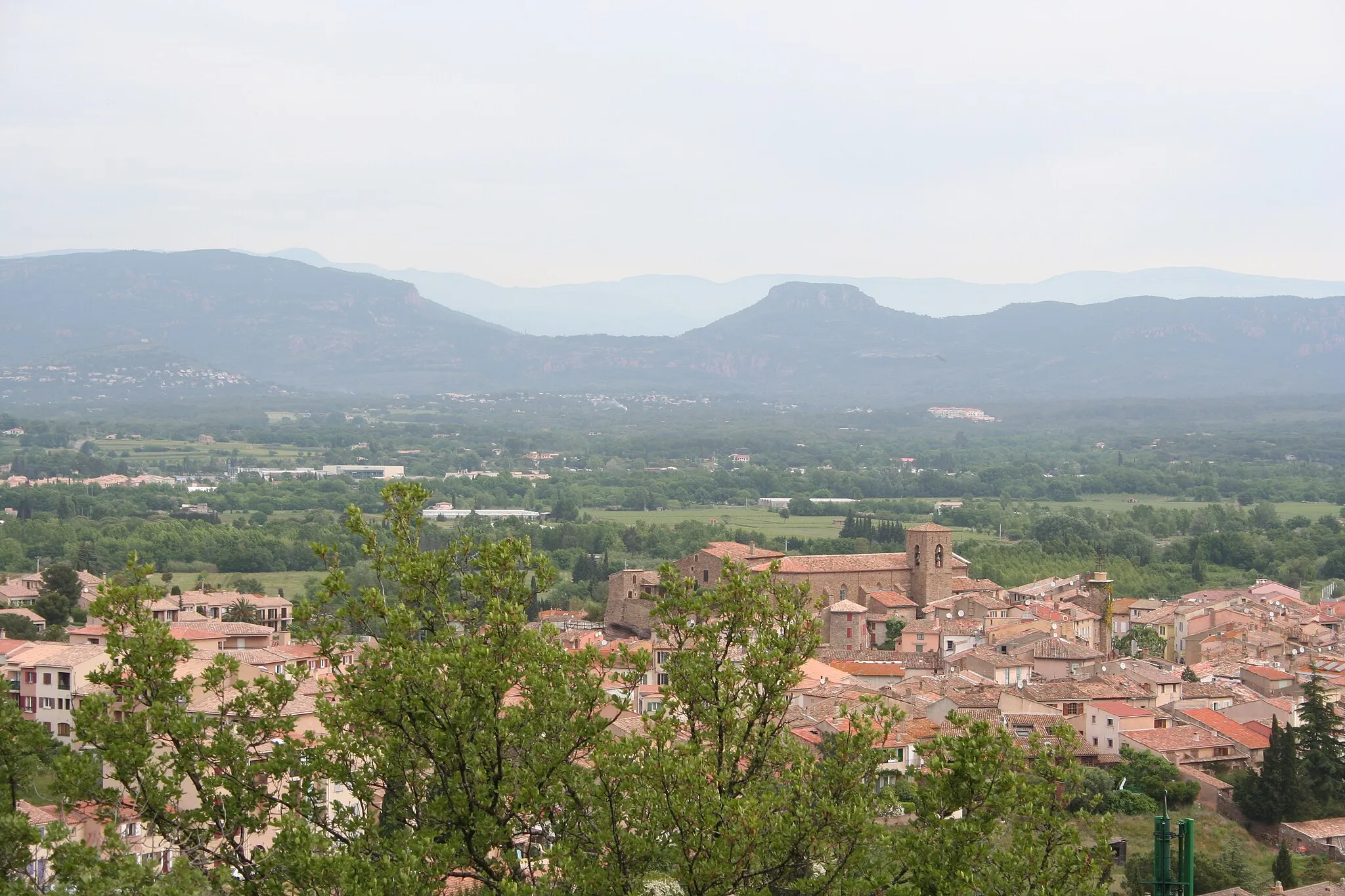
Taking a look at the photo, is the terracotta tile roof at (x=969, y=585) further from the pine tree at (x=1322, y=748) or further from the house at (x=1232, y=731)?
the pine tree at (x=1322, y=748)

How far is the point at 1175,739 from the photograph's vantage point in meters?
26.0

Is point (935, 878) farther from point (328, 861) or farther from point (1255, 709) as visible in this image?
point (1255, 709)

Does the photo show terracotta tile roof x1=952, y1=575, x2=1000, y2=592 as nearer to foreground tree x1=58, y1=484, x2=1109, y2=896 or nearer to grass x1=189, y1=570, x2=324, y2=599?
grass x1=189, y1=570, x2=324, y2=599

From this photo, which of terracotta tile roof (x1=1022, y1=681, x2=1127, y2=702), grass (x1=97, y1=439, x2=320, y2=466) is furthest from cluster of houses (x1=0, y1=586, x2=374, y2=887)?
grass (x1=97, y1=439, x2=320, y2=466)

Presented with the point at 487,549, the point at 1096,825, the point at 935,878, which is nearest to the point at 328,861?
the point at 487,549

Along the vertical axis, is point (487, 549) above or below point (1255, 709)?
above

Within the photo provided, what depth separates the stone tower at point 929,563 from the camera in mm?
40375

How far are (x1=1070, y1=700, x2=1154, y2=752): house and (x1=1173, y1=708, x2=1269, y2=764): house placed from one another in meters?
1.27

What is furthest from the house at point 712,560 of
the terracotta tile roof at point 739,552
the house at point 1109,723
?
the house at point 1109,723

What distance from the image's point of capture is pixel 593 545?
2421 inches

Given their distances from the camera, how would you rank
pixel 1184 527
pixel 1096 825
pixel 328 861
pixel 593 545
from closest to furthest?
pixel 328 861
pixel 1096 825
pixel 593 545
pixel 1184 527

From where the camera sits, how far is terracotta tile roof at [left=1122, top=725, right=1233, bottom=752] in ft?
84.0

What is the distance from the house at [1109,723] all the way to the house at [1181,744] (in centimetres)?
14

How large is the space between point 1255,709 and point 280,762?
2358cm
